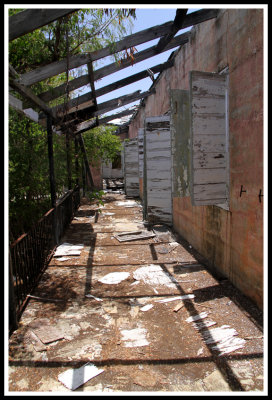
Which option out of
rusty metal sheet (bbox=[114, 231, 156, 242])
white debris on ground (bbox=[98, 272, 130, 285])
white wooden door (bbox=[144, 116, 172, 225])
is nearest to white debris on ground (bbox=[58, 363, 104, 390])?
white debris on ground (bbox=[98, 272, 130, 285])

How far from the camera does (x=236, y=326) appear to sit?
3221 millimetres

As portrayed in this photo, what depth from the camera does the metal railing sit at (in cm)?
324

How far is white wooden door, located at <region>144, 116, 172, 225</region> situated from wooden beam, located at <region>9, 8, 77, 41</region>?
16.0ft

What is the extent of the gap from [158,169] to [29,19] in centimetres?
538

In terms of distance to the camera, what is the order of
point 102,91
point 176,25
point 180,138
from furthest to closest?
point 102,91, point 180,138, point 176,25

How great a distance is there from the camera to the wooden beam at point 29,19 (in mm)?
2766

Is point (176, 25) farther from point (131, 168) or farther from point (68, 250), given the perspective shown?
point (131, 168)

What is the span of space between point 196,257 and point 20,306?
3.40m

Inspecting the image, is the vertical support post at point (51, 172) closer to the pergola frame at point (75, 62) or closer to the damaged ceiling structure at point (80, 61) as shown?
the pergola frame at point (75, 62)

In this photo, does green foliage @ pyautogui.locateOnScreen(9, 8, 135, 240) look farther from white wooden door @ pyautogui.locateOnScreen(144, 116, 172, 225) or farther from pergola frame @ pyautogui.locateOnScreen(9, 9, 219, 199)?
white wooden door @ pyautogui.locateOnScreen(144, 116, 172, 225)

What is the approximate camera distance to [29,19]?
2.79 meters

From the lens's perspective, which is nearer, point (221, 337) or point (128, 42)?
point (221, 337)

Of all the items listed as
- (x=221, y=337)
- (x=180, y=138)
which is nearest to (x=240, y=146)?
(x=180, y=138)
